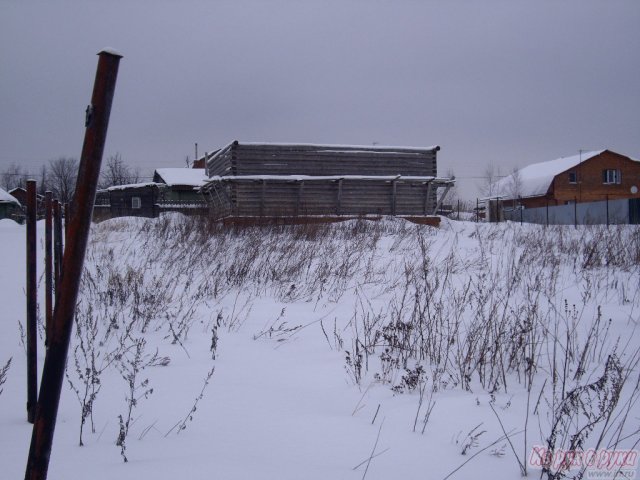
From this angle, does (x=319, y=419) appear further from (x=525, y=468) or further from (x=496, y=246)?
(x=496, y=246)

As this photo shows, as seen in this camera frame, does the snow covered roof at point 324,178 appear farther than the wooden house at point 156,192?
No

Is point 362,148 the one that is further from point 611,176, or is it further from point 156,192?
point 611,176

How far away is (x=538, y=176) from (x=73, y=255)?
49.3m

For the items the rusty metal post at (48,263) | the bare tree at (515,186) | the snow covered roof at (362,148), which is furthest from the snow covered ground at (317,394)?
the bare tree at (515,186)

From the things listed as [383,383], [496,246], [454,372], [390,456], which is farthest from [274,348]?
[496,246]

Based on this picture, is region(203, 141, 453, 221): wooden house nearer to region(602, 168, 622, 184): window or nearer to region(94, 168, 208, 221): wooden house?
region(94, 168, 208, 221): wooden house

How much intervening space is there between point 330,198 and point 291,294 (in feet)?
45.9

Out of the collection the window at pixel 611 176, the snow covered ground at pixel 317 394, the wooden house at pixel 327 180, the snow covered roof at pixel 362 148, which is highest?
the window at pixel 611 176

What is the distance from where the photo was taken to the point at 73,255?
49.0 inches

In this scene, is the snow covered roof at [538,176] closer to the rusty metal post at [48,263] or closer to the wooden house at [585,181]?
the wooden house at [585,181]

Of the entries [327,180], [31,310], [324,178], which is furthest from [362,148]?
[31,310]

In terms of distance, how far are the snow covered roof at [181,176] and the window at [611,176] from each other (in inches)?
1410

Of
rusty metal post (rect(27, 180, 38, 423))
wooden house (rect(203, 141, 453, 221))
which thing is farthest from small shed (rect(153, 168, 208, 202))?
rusty metal post (rect(27, 180, 38, 423))

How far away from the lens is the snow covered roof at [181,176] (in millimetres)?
41875
